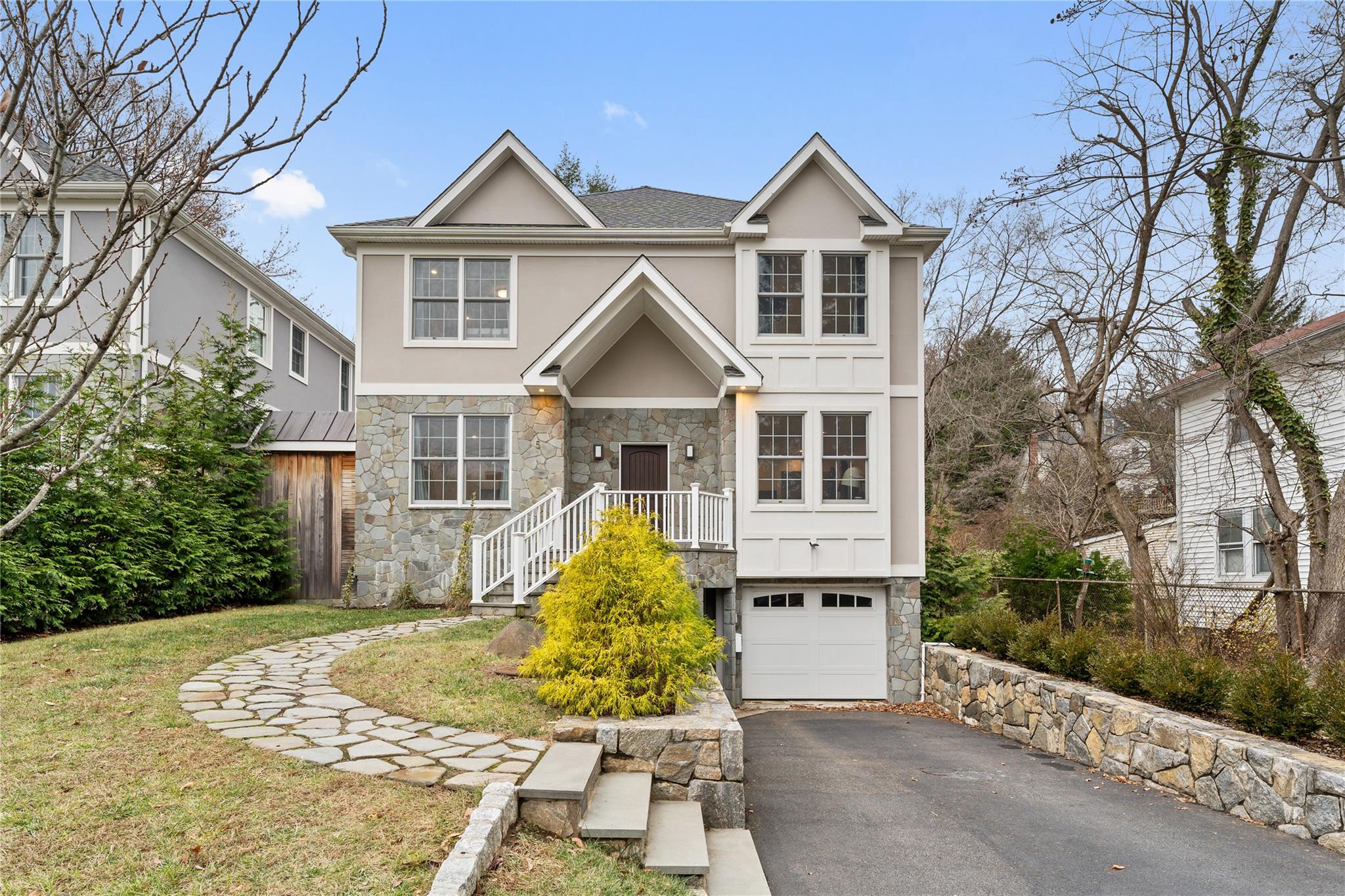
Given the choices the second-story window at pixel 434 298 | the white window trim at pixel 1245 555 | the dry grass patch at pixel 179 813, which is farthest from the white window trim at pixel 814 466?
the dry grass patch at pixel 179 813

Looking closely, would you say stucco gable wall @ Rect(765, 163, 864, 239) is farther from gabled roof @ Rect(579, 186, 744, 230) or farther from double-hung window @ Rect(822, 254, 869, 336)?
gabled roof @ Rect(579, 186, 744, 230)

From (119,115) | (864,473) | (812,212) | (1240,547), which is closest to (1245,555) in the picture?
(1240,547)

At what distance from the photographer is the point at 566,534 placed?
37.5ft

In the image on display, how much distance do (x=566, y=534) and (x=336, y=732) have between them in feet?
20.2

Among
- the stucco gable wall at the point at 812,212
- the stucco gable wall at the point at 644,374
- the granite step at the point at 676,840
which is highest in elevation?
the stucco gable wall at the point at 812,212

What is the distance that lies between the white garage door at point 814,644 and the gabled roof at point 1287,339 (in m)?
5.62

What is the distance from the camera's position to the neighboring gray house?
12.4m

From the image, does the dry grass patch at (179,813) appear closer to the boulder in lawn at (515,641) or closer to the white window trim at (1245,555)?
the boulder in lawn at (515,641)

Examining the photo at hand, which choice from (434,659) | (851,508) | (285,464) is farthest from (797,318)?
(285,464)

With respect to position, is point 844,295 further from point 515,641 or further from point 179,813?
point 179,813

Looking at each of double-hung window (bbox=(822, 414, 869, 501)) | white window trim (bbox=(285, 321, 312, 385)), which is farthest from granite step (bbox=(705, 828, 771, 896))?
white window trim (bbox=(285, 321, 312, 385))

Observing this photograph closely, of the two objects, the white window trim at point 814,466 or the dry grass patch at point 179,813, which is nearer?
the dry grass patch at point 179,813

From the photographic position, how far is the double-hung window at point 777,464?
12.6 m

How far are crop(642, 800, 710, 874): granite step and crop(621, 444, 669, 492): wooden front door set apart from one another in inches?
328
